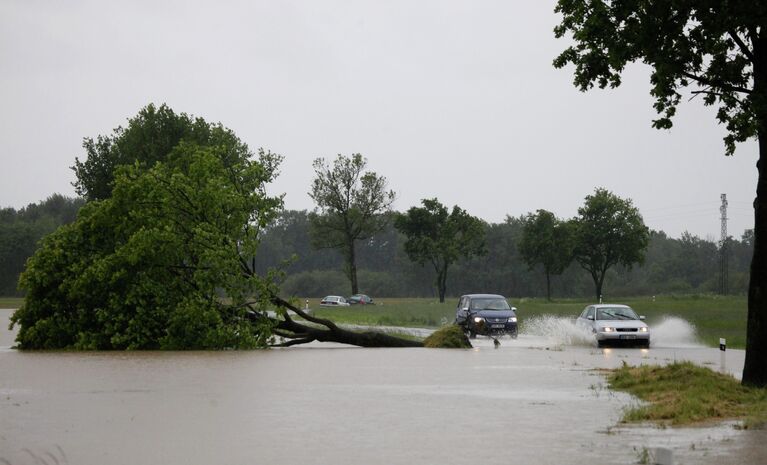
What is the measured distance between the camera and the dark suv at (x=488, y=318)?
38.5 meters

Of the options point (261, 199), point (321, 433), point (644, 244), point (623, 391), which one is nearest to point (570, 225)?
point (644, 244)

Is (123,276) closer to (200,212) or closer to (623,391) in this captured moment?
(200,212)

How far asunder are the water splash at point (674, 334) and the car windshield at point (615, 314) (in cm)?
155

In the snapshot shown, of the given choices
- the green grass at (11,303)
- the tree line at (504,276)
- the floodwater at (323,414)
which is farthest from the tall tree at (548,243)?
the floodwater at (323,414)

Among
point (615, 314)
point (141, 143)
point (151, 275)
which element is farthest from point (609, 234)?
point (151, 275)

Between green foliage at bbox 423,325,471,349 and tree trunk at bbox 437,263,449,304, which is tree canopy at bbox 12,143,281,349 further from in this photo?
tree trunk at bbox 437,263,449,304

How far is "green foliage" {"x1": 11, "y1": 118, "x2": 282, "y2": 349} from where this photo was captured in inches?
1119

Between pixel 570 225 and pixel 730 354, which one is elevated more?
pixel 570 225

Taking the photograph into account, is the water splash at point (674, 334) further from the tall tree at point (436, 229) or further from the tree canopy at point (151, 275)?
the tall tree at point (436, 229)

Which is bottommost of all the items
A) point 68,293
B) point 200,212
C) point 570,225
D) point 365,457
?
point 365,457

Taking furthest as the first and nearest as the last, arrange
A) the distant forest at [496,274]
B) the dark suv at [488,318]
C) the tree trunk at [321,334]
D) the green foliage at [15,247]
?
the distant forest at [496,274]
the green foliage at [15,247]
the dark suv at [488,318]
the tree trunk at [321,334]

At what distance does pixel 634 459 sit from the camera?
10555mm

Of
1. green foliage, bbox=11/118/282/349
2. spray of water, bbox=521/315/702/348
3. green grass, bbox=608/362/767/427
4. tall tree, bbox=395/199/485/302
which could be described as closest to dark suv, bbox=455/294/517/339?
spray of water, bbox=521/315/702/348

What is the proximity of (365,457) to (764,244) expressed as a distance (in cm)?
944
